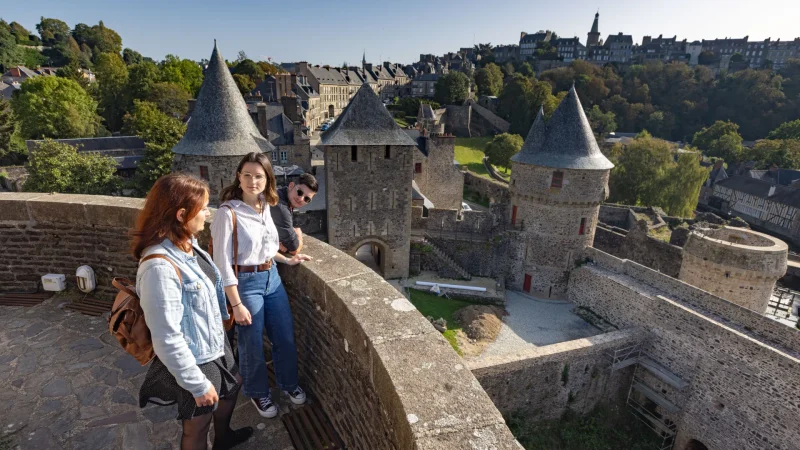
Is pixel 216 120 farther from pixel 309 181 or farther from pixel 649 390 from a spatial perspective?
pixel 649 390

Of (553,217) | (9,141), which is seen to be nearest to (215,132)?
(553,217)

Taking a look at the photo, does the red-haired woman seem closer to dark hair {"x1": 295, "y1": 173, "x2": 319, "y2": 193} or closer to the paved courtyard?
dark hair {"x1": 295, "y1": 173, "x2": 319, "y2": 193}

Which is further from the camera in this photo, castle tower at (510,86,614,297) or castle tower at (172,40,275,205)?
castle tower at (510,86,614,297)

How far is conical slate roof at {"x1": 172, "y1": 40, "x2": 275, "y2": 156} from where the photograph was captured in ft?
50.1

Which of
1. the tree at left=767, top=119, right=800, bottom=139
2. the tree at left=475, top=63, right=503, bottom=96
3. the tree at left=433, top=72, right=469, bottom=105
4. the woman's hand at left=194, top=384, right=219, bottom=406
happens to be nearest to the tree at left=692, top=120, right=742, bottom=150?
the tree at left=767, top=119, right=800, bottom=139

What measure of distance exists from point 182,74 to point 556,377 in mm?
55499

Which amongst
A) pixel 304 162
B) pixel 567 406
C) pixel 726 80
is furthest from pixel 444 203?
pixel 726 80

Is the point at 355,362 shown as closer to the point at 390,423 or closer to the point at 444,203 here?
the point at 390,423

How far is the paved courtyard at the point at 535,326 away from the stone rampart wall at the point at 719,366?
210cm

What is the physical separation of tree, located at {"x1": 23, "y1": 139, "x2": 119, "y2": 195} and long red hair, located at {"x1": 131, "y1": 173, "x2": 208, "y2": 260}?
23.0m

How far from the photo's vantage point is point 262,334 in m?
3.18

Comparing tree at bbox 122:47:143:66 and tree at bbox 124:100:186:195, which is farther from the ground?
tree at bbox 122:47:143:66

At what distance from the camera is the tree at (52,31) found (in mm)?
74062

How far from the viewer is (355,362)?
2.75 meters
